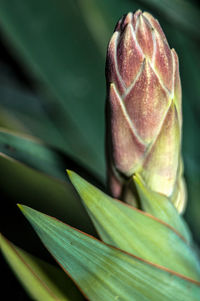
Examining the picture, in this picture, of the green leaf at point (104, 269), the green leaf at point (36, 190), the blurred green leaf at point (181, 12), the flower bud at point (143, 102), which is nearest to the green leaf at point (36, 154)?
the green leaf at point (36, 190)

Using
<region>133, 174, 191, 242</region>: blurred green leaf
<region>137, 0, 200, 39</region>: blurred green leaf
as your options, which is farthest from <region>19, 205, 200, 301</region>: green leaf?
<region>137, 0, 200, 39</region>: blurred green leaf

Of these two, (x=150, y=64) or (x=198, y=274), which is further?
(x=198, y=274)

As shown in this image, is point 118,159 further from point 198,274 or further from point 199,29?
point 199,29

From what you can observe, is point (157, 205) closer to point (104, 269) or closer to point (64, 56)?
point (104, 269)

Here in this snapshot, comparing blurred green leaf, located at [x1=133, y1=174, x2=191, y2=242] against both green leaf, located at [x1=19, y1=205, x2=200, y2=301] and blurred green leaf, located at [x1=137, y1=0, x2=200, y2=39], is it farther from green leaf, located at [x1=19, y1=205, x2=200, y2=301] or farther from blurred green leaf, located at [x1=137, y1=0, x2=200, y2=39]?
blurred green leaf, located at [x1=137, y1=0, x2=200, y2=39]

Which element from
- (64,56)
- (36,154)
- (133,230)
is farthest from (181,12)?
(133,230)

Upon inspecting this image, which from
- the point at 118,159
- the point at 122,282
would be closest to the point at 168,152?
the point at 118,159

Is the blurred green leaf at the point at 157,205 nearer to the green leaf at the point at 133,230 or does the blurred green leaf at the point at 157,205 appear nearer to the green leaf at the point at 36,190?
the green leaf at the point at 133,230
